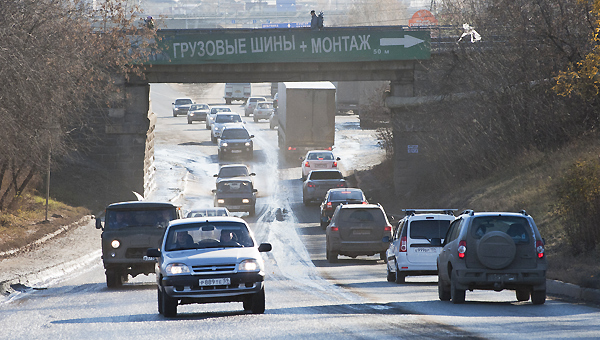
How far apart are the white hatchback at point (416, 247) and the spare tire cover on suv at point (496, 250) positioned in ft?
13.7

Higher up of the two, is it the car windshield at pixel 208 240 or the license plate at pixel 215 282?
the car windshield at pixel 208 240

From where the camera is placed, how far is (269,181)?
151 feet

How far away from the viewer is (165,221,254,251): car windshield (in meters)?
12.8

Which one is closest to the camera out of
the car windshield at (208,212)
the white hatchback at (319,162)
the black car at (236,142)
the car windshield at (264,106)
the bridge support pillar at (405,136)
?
the car windshield at (208,212)

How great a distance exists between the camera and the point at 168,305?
1209cm

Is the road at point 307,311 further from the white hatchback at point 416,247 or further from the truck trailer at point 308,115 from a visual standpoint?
the truck trailer at point 308,115

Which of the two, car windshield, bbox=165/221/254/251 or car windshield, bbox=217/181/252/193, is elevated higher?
car windshield, bbox=217/181/252/193

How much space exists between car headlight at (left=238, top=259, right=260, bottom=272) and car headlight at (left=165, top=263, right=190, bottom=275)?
2.57 feet

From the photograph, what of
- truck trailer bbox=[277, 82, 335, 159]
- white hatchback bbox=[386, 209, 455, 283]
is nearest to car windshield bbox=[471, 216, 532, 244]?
white hatchback bbox=[386, 209, 455, 283]

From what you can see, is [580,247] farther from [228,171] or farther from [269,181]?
[269,181]

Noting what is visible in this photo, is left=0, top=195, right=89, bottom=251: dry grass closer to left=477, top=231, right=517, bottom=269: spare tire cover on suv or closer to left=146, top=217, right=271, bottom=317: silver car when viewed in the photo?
left=146, top=217, right=271, bottom=317: silver car

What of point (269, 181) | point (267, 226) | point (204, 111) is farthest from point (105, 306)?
point (204, 111)

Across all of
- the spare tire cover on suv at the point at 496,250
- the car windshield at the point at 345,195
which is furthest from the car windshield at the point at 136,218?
the car windshield at the point at 345,195

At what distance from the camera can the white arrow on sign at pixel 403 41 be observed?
37.5 m
